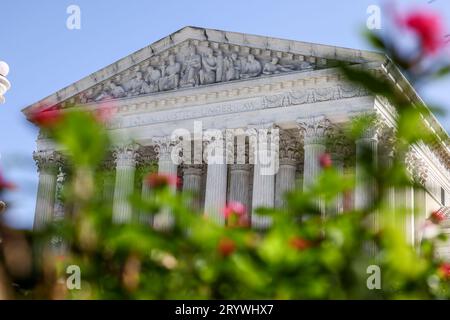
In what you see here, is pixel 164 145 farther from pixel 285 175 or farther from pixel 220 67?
pixel 285 175

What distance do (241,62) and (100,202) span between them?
31.6 meters

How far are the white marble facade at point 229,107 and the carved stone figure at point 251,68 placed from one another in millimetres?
50

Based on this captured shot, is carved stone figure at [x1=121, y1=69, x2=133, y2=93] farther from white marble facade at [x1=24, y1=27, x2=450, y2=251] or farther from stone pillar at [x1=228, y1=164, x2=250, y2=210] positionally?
stone pillar at [x1=228, y1=164, x2=250, y2=210]

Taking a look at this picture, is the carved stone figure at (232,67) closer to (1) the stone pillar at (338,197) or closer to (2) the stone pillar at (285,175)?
(2) the stone pillar at (285,175)

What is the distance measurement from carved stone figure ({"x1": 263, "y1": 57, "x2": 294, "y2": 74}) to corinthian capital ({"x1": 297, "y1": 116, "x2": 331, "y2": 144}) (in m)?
2.75

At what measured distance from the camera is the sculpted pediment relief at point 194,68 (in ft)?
106

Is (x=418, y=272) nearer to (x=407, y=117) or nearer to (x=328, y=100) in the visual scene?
(x=407, y=117)

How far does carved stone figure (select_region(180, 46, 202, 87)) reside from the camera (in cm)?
3453

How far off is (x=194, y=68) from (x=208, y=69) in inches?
34.2

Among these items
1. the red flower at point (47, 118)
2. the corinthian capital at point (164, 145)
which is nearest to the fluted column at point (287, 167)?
the corinthian capital at point (164, 145)

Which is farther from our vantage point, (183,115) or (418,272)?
(183,115)

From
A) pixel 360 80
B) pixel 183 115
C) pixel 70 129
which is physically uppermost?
pixel 183 115
